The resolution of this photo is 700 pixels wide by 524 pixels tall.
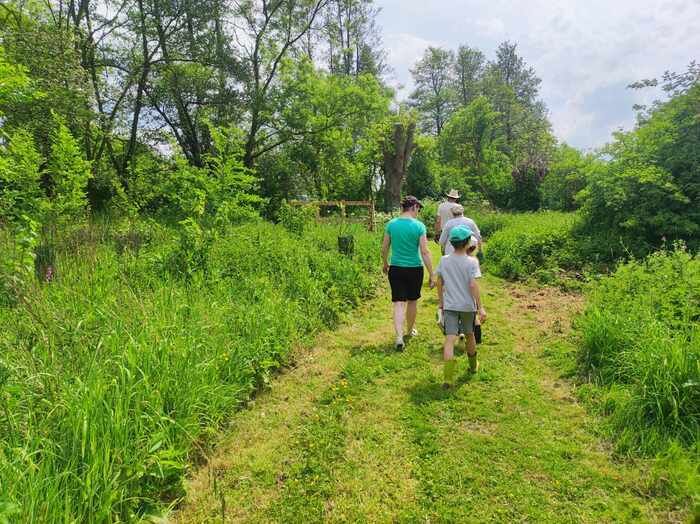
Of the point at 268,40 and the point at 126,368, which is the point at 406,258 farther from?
the point at 268,40

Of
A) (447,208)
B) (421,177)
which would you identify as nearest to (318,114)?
(421,177)

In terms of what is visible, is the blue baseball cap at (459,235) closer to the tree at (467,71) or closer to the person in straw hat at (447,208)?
the person in straw hat at (447,208)

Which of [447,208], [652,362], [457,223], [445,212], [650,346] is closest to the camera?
[652,362]

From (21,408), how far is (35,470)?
0.50 meters

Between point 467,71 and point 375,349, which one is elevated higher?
point 467,71

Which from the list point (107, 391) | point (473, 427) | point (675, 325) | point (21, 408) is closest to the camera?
point (21, 408)

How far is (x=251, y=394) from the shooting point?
157 inches

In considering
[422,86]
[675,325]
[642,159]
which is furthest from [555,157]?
[675,325]

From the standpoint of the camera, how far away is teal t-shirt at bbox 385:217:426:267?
4883 mm

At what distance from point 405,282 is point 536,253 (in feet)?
18.9

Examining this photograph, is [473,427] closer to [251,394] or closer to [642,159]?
[251,394]

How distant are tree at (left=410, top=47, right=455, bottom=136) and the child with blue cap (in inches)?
1372

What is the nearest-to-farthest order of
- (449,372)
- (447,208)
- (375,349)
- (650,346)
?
(650,346) → (449,372) → (375,349) → (447,208)

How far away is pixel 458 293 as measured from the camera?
3.98 meters
